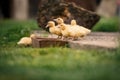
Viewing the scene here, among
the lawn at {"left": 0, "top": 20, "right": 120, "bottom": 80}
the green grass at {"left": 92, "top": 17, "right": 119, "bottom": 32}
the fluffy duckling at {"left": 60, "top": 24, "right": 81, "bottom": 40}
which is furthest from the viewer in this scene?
the green grass at {"left": 92, "top": 17, "right": 119, "bottom": 32}

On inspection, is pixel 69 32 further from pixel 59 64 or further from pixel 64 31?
pixel 59 64

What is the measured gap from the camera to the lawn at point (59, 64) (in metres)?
7.98

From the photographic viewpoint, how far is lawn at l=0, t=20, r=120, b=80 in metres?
7.98

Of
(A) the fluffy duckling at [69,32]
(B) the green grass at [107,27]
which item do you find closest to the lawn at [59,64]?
(A) the fluffy duckling at [69,32]

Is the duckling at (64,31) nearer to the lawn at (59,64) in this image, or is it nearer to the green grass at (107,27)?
the lawn at (59,64)

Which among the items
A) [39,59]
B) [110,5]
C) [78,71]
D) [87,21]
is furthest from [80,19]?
[110,5]

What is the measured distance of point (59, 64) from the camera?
8.78 meters

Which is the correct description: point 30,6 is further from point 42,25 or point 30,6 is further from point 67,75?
point 67,75

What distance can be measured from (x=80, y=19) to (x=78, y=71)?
489 centimetres

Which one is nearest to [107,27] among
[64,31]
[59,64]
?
[64,31]

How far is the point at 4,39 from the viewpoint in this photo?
13141 millimetres

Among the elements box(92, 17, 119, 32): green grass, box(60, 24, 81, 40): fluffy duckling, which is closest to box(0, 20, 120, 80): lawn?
box(60, 24, 81, 40): fluffy duckling

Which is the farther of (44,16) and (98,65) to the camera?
(44,16)

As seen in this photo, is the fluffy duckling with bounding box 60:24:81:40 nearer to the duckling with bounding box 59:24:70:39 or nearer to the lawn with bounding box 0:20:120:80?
the duckling with bounding box 59:24:70:39
